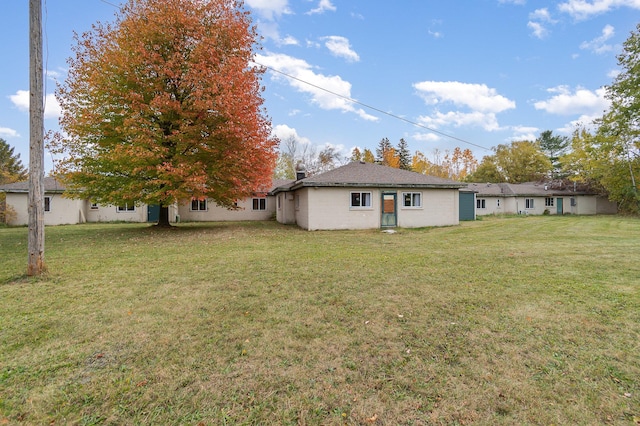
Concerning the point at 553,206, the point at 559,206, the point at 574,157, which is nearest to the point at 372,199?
the point at 553,206

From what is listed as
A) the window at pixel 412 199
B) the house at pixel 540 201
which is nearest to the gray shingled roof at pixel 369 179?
the window at pixel 412 199

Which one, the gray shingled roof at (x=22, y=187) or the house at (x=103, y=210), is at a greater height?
the gray shingled roof at (x=22, y=187)

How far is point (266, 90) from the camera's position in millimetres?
14984

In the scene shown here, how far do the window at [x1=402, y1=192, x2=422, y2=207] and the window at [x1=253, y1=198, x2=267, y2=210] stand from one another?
1277cm

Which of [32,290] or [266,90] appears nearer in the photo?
[32,290]

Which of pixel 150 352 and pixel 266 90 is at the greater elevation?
pixel 266 90

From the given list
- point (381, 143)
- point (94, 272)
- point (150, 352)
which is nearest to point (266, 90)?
point (94, 272)

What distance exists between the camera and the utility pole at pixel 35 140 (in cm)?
578

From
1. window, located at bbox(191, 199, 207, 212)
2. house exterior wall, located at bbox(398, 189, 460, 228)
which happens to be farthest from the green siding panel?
window, located at bbox(191, 199, 207, 212)

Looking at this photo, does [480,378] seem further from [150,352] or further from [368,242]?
[368,242]

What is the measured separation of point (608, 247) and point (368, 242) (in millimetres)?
7414

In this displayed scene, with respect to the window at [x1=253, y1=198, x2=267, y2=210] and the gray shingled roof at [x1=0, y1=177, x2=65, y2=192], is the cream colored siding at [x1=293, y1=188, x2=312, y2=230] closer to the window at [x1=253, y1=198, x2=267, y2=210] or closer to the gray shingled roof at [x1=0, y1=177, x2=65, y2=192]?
the window at [x1=253, y1=198, x2=267, y2=210]

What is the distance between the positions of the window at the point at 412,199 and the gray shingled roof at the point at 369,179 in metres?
0.52

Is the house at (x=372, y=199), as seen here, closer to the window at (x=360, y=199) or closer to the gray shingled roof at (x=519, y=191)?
the window at (x=360, y=199)
